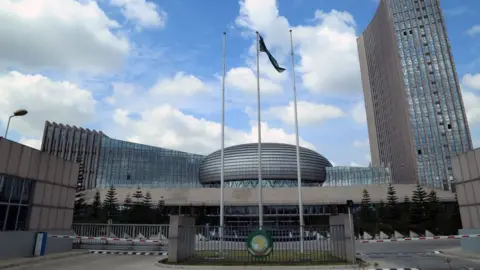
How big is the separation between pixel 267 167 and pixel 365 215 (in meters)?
49.2

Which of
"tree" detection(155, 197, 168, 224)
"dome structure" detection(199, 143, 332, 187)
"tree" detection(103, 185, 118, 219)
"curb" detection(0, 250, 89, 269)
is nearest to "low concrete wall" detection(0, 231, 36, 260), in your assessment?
"curb" detection(0, 250, 89, 269)

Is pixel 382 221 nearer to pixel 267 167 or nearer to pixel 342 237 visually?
pixel 342 237

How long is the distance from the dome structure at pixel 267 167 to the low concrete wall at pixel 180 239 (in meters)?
84.5

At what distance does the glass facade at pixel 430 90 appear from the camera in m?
88.8

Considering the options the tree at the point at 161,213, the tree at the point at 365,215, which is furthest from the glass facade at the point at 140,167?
the tree at the point at 365,215

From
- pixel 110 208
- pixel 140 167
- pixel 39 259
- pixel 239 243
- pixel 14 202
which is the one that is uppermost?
pixel 140 167

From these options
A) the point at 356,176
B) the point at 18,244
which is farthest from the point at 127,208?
the point at 356,176

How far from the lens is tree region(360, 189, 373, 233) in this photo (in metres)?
46.9

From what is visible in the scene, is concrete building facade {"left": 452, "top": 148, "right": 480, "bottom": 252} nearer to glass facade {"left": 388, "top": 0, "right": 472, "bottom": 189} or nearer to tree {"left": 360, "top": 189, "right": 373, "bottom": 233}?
tree {"left": 360, "top": 189, "right": 373, "bottom": 233}

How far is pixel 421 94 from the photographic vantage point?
93.4 metres

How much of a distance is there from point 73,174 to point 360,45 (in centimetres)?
14484

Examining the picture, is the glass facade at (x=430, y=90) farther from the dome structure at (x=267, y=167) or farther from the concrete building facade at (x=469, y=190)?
the concrete building facade at (x=469, y=190)

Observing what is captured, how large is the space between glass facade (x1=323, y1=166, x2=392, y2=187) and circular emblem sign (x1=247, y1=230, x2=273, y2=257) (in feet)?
330

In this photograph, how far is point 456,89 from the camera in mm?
91875
